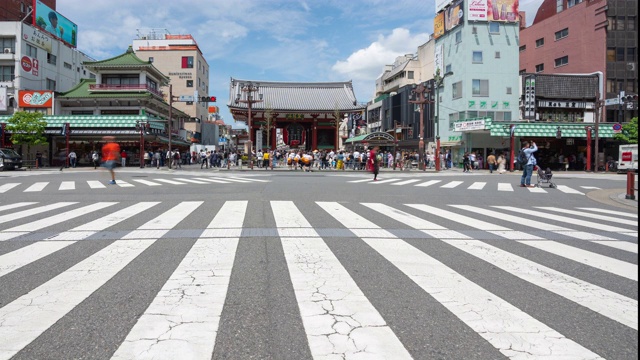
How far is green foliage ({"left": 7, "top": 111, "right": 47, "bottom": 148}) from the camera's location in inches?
1299

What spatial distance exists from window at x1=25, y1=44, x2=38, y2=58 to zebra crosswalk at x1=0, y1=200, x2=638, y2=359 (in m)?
41.9

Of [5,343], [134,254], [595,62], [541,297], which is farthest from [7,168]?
[595,62]

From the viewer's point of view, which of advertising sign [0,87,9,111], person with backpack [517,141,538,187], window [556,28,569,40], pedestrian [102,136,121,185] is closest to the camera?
person with backpack [517,141,538,187]

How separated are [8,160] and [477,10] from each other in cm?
4015

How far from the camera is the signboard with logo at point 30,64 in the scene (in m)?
39.5

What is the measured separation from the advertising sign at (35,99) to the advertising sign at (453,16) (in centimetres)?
3961

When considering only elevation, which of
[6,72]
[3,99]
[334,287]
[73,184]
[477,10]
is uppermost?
[477,10]

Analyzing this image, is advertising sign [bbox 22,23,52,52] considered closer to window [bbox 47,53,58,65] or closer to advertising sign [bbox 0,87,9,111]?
window [bbox 47,53,58,65]

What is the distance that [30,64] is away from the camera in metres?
40.3

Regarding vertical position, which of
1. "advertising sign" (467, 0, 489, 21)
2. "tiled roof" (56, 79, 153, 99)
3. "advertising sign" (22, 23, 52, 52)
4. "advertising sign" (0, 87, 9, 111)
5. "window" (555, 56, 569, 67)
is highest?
"advertising sign" (467, 0, 489, 21)

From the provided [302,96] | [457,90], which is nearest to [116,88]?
[302,96]

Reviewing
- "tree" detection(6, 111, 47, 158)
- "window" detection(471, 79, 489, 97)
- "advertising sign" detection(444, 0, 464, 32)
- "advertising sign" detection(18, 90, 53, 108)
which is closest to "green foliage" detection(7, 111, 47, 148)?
"tree" detection(6, 111, 47, 158)

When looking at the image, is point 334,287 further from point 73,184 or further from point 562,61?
point 562,61

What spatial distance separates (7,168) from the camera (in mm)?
27719
